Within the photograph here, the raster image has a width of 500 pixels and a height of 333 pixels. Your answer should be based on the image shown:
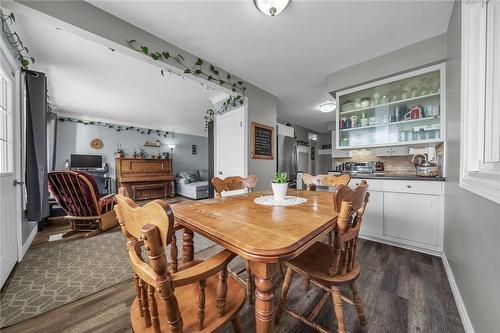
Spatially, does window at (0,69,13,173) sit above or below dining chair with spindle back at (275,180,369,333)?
above

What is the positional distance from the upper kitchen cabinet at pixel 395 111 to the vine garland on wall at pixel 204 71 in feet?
5.24

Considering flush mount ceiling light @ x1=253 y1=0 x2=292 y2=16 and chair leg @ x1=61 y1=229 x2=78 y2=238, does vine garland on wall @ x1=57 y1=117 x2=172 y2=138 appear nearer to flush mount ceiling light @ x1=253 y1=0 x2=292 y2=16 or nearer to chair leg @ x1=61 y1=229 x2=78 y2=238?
chair leg @ x1=61 y1=229 x2=78 y2=238

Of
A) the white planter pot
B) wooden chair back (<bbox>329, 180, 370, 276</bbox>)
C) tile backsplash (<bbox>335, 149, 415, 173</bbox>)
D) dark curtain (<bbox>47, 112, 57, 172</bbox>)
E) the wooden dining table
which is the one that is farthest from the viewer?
dark curtain (<bbox>47, 112, 57, 172</bbox>)

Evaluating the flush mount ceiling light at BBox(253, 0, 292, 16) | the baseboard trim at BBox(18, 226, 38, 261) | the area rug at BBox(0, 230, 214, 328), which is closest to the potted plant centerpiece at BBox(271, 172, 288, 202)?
the flush mount ceiling light at BBox(253, 0, 292, 16)

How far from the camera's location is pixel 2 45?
1609 millimetres

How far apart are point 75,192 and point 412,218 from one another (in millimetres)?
4367

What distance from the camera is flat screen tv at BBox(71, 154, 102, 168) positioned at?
16.9 ft

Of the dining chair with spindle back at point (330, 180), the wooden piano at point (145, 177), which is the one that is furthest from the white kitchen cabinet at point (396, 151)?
the wooden piano at point (145, 177)

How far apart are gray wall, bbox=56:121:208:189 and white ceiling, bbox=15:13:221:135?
443 millimetres

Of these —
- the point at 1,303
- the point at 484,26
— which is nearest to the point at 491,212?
the point at 484,26

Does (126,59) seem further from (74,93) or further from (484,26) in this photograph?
(484,26)

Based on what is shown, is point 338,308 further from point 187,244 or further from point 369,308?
point 187,244

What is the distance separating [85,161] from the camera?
527 cm

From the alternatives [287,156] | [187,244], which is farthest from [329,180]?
[287,156]
